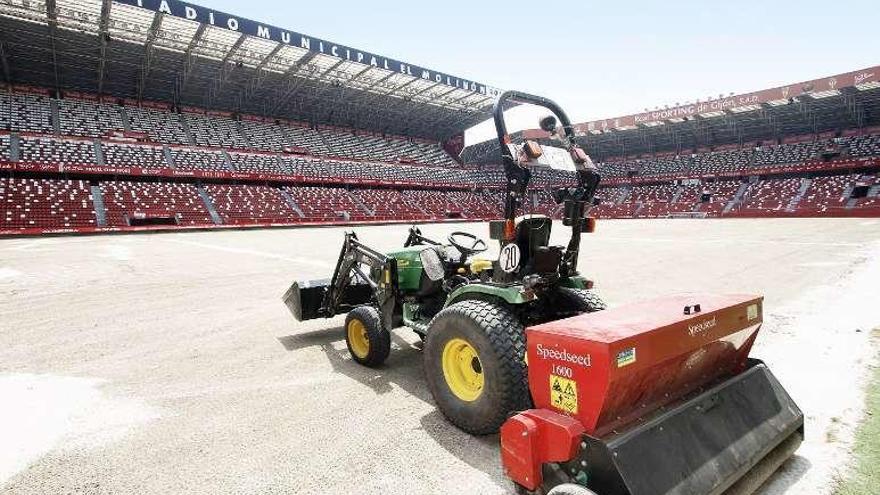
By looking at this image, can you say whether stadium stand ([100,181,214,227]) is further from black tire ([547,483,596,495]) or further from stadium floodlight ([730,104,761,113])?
stadium floodlight ([730,104,761,113])

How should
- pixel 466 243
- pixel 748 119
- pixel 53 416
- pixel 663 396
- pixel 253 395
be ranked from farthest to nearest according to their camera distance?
pixel 748 119 < pixel 466 243 < pixel 253 395 < pixel 53 416 < pixel 663 396

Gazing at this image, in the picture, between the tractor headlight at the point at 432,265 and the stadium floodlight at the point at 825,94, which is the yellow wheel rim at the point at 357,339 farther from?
the stadium floodlight at the point at 825,94

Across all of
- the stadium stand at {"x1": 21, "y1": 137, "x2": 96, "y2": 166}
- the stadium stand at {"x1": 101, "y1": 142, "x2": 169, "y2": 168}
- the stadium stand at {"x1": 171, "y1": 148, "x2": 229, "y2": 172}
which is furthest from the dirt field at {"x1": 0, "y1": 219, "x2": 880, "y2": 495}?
the stadium stand at {"x1": 171, "y1": 148, "x2": 229, "y2": 172}

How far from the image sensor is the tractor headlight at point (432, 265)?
3916 mm

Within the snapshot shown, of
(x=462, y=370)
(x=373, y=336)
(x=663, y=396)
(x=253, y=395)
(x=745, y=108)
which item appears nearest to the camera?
(x=663, y=396)

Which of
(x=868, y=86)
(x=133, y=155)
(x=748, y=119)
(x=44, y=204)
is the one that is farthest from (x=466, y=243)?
(x=748, y=119)

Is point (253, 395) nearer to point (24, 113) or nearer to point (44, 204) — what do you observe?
point (44, 204)

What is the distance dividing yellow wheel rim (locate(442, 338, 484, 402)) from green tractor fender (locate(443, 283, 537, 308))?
1.23 ft

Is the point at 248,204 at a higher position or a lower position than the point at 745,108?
lower

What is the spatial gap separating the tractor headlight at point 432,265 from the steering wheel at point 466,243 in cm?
28

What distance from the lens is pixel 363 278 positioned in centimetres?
454

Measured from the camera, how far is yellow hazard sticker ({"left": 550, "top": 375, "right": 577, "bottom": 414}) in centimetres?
204

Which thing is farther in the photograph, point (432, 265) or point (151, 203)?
point (151, 203)

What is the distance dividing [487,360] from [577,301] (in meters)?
1.06
